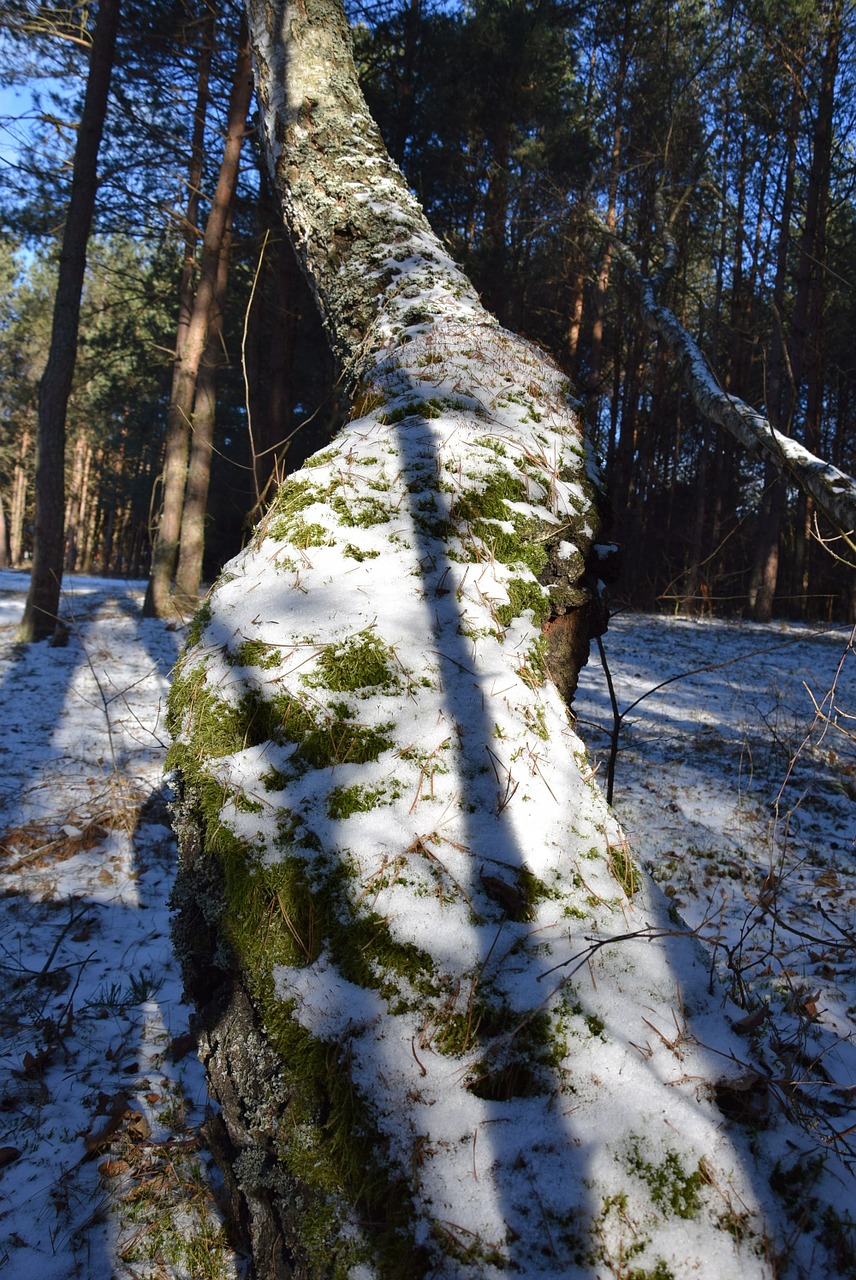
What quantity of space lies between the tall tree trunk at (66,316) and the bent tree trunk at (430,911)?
7384mm

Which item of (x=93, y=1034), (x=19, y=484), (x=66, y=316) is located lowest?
(x=93, y=1034)

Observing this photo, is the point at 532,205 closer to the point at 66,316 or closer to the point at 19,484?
the point at 66,316

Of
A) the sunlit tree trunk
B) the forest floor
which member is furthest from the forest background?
the sunlit tree trunk

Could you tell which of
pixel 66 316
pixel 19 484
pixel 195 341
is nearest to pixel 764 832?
pixel 66 316

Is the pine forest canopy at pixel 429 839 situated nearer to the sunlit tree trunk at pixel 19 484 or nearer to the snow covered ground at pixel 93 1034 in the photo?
the snow covered ground at pixel 93 1034

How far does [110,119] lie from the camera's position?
10258 millimetres

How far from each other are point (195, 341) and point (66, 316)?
1867mm

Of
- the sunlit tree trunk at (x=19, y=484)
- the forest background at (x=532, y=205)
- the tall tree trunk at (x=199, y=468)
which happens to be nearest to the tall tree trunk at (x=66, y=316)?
the forest background at (x=532, y=205)

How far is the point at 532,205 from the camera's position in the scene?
1279 centimetres

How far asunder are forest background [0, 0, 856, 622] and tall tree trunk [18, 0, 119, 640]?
310mm

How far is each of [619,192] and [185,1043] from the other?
14392mm

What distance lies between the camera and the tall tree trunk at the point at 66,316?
7980 millimetres

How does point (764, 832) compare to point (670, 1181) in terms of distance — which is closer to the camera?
point (670, 1181)

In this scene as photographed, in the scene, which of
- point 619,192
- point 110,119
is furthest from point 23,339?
point 619,192
